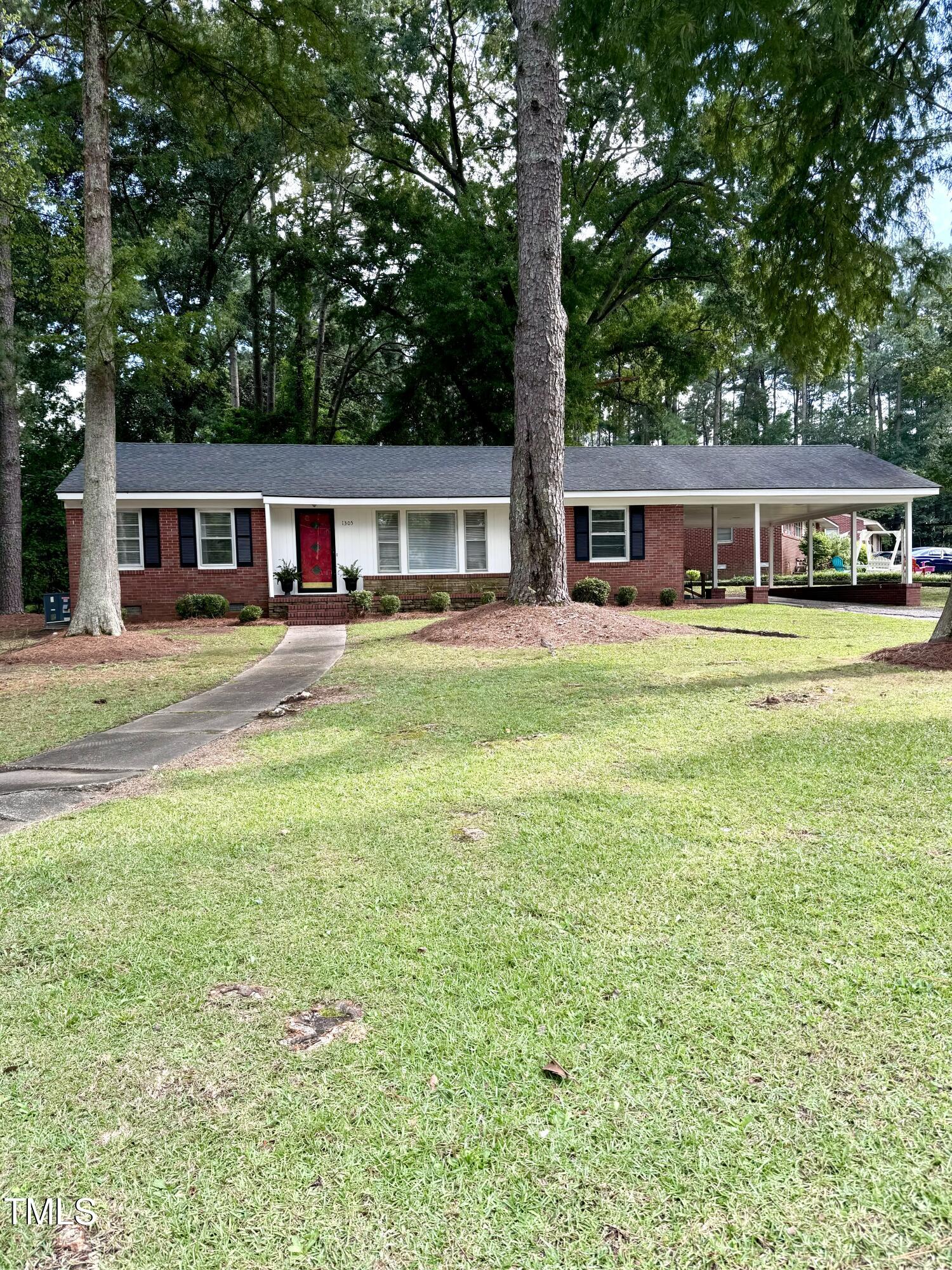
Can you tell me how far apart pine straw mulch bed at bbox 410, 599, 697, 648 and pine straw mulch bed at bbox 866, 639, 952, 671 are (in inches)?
132

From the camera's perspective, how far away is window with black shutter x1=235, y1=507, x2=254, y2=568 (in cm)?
2014

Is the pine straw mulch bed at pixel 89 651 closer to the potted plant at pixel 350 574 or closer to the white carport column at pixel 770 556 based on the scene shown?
the potted plant at pixel 350 574

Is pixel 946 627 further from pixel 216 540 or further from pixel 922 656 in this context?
pixel 216 540

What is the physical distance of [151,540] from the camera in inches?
776

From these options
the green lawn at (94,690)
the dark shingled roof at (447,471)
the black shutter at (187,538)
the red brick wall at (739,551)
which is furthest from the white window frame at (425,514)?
the red brick wall at (739,551)

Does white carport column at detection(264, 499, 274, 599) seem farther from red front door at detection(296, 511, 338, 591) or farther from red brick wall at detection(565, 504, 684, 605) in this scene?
red brick wall at detection(565, 504, 684, 605)

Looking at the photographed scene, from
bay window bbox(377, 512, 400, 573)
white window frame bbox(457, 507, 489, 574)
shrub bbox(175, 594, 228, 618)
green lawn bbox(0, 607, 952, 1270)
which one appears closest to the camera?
green lawn bbox(0, 607, 952, 1270)

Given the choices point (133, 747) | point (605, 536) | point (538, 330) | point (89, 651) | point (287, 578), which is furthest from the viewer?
point (605, 536)

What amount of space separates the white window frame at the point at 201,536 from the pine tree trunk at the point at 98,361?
6.80 meters

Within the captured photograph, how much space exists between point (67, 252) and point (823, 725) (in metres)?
13.9

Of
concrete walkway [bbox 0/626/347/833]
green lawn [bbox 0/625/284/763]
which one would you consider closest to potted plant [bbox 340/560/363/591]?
green lawn [bbox 0/625/284/763]

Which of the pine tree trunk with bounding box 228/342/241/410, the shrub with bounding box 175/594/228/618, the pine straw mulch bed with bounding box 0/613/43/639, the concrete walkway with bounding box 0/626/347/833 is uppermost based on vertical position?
the pine tree trunk with bounding box 228/342/241/410

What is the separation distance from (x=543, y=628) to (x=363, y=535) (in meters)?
10.7

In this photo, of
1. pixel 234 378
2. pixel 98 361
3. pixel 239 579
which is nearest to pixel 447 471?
pixel 239 579
